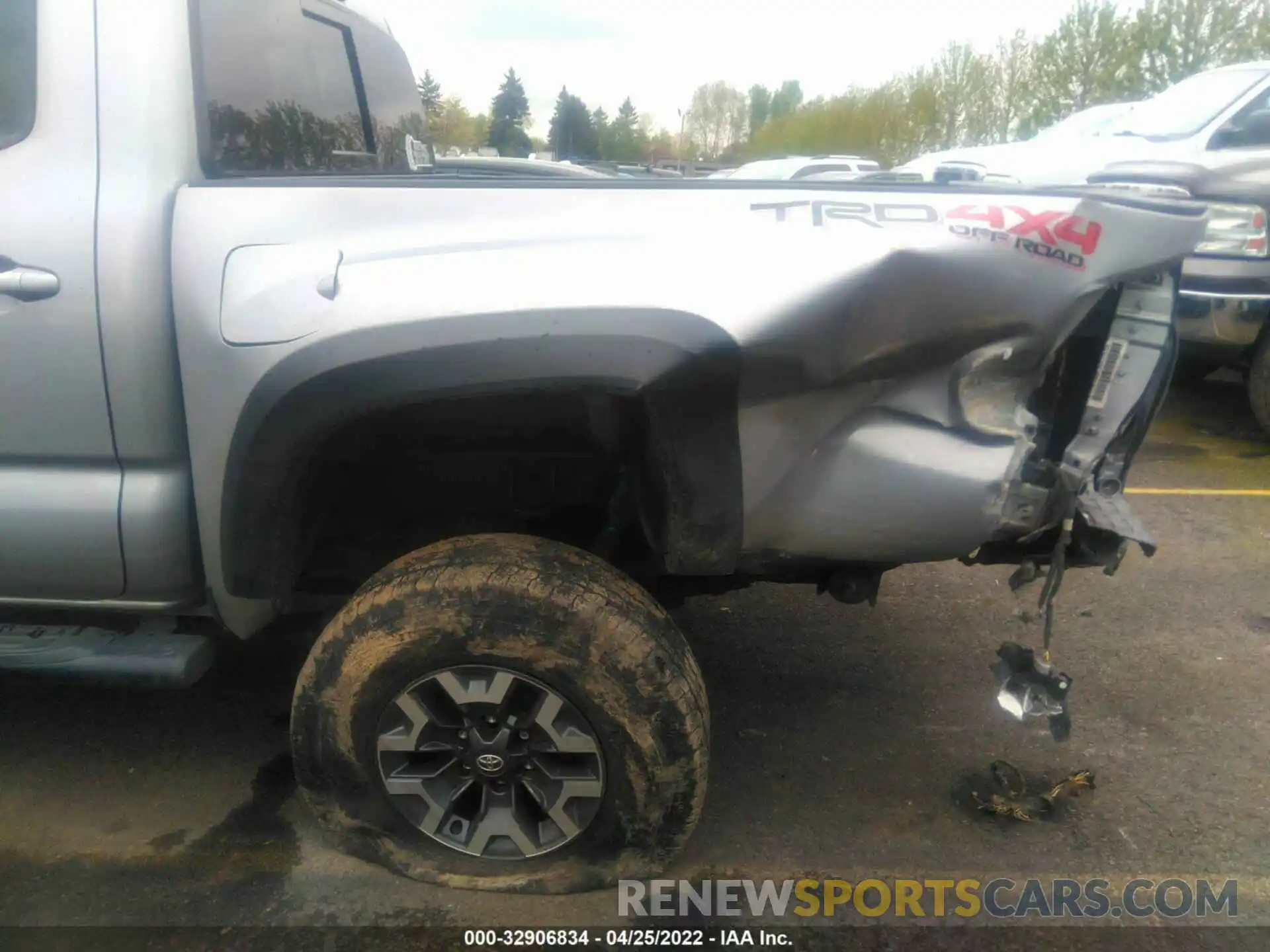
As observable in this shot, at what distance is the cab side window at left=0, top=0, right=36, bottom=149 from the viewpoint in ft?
6.38

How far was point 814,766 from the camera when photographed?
8.90 ft

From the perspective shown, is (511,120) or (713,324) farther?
(511,120)

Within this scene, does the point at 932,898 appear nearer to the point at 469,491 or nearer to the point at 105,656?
the point at 469,491

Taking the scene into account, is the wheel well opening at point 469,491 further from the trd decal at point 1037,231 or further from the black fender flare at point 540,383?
the trd decal at point 1037,231

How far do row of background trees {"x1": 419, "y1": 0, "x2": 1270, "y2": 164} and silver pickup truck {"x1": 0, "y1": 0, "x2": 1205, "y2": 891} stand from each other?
1043 cm

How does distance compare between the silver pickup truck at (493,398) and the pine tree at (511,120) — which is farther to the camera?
the pine tree at (511,120)

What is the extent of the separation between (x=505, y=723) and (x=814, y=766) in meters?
1.08

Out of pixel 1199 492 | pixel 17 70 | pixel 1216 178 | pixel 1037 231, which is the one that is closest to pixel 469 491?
pixel 17 70

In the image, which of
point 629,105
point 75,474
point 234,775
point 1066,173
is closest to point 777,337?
point 75,474

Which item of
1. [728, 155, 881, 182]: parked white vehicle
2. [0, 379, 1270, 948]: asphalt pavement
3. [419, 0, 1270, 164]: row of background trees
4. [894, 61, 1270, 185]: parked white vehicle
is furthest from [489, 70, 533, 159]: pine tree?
[0, 379, 1270, 948]: asphalt pavement

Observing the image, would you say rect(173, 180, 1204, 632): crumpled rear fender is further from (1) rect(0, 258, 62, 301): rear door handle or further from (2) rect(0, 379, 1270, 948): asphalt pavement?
(2) rect(0, 379, 1270, 948): asphalt pavement

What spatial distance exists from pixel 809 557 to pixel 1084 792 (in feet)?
4.10

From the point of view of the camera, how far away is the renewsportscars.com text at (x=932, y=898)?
219 cm

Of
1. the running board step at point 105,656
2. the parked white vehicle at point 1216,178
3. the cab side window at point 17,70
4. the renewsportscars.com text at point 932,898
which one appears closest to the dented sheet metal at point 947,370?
the renewsportscars.com text at point 932,898
